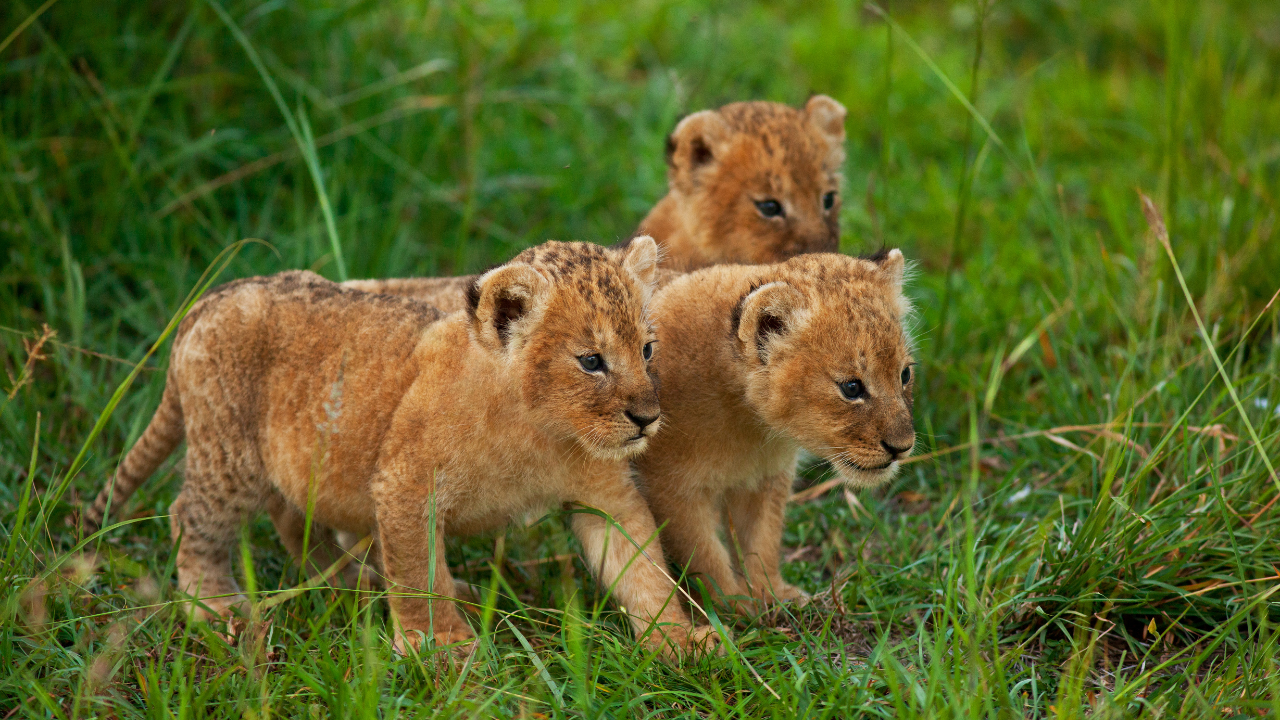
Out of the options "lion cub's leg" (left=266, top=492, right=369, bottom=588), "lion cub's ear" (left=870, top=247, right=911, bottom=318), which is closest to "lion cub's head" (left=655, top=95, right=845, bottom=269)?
"lion cub's ear" (left=870, top=247, right=911, bottom=318)

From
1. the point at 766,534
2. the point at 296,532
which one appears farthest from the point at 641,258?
the point at 296,532

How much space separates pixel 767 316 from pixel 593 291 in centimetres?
73

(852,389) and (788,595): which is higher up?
(852,389)

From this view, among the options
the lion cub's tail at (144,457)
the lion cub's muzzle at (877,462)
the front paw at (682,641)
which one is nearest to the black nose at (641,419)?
the front paw at (682,641)

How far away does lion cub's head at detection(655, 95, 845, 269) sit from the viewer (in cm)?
627

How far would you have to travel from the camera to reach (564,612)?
3871 mm

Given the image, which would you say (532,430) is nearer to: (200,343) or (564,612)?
(564,612)

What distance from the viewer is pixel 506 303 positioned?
13.5 feet

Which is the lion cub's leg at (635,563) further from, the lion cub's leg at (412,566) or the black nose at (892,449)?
the black nose at (892,449)

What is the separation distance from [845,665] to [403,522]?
1.67 m

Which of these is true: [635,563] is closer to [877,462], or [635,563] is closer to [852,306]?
[877,462]

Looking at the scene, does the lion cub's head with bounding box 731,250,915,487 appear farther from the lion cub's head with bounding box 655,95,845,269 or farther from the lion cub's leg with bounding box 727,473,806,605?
the lion cub's head with bounding box 655,95,845,269

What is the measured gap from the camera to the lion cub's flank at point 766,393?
14.3 ft

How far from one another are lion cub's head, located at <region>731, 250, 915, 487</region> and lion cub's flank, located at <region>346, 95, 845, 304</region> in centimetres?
176
